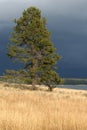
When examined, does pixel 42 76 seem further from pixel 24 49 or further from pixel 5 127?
pixel 5 127

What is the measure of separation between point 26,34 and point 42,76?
18.4 ft

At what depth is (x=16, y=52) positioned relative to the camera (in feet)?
164

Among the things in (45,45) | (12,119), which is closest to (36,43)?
(45,45)

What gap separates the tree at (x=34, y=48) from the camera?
162 ft

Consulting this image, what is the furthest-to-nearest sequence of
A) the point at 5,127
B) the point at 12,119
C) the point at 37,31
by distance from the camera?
the point at 37,31, the point at 12,119, the point at 5,127

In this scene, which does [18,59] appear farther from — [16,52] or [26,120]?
[26,120]

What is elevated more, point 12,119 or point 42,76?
point 12,119

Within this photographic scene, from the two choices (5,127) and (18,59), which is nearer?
(5,127)

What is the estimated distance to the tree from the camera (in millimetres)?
49406

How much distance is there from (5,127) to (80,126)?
2.01 metres

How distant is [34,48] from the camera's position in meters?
50.2

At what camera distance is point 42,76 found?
5044 cm

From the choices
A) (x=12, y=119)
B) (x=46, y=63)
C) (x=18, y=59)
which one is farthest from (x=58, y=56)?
(x=12, y=119)

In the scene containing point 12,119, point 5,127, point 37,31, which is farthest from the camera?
point 37,31
